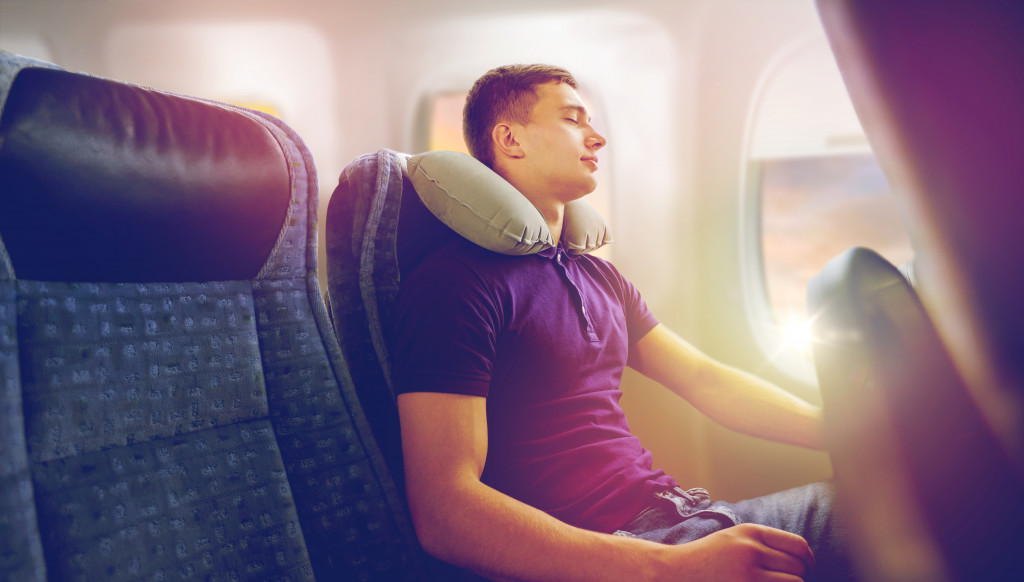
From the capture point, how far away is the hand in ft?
2.68

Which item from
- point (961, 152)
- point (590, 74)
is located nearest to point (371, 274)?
point (961, 152)

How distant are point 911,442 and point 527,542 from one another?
1.82 ft

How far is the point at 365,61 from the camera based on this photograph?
1.84 m

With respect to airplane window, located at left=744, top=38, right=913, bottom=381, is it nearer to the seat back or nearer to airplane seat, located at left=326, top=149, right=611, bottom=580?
airplane seat, located at left=326, top=149, right=611, bottom=580

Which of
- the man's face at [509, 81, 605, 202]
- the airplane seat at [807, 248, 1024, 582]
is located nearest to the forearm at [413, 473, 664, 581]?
the airplane seat at [807, 248, 1024, 582]

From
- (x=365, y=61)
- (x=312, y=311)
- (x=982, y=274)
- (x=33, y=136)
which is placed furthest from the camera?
(x=365, y=61)

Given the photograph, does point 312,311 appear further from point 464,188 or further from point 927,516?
point 927,516

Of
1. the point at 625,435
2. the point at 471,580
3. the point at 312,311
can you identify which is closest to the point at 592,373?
the point at 625,435

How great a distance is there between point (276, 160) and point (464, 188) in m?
0.35

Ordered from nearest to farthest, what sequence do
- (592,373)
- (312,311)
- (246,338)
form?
(246,338) < (312,311) < (592,373)

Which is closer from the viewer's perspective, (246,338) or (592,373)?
(246,338)

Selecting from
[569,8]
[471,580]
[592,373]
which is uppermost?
[569,8]

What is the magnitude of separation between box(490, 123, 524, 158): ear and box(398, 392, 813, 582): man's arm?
718 mm

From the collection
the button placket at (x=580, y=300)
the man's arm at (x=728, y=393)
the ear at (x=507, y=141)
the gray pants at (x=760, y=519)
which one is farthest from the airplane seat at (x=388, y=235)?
the man's arm at (x=728, y=393)
